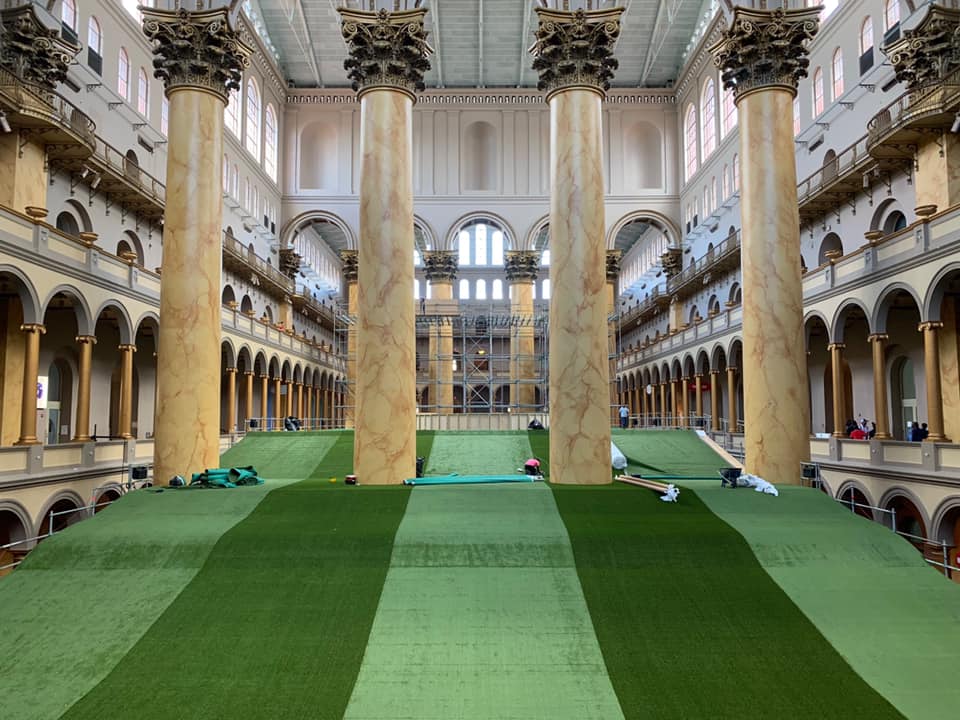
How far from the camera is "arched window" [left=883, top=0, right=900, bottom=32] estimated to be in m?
23.0

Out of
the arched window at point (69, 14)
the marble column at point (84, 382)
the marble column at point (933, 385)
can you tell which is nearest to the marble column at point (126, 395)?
the marble column at point (84, 382)

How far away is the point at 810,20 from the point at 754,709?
13.4 metres

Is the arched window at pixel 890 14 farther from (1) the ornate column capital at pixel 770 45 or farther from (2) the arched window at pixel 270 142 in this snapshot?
(2) the arched window at pixel 270 142

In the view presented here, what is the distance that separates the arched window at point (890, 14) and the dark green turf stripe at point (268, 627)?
22.1 meters

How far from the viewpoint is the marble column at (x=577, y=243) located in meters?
12.7

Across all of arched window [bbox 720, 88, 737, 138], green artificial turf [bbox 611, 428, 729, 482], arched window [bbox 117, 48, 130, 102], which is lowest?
green artificial turf [bbox 611, 428, 729, 482]

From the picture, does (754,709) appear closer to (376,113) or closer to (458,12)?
(376,113)

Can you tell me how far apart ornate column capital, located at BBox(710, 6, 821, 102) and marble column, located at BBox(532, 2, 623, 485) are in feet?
9.30

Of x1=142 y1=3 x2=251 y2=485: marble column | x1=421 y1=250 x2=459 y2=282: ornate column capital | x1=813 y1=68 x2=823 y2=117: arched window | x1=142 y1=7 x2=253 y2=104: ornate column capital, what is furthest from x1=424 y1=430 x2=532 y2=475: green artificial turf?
x1=421 y1=250 x2=459 y2=282: ornate column capital

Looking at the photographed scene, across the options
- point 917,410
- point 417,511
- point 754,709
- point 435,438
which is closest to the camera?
point 754,709

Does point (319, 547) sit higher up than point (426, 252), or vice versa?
point (426, 252)

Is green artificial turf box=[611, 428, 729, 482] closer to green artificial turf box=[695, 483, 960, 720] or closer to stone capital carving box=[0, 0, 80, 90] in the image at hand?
green artificial turf box=[695, 483, 960, 720]

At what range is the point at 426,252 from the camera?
4088 centimetres

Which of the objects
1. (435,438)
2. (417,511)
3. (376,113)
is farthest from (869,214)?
(417,511)
